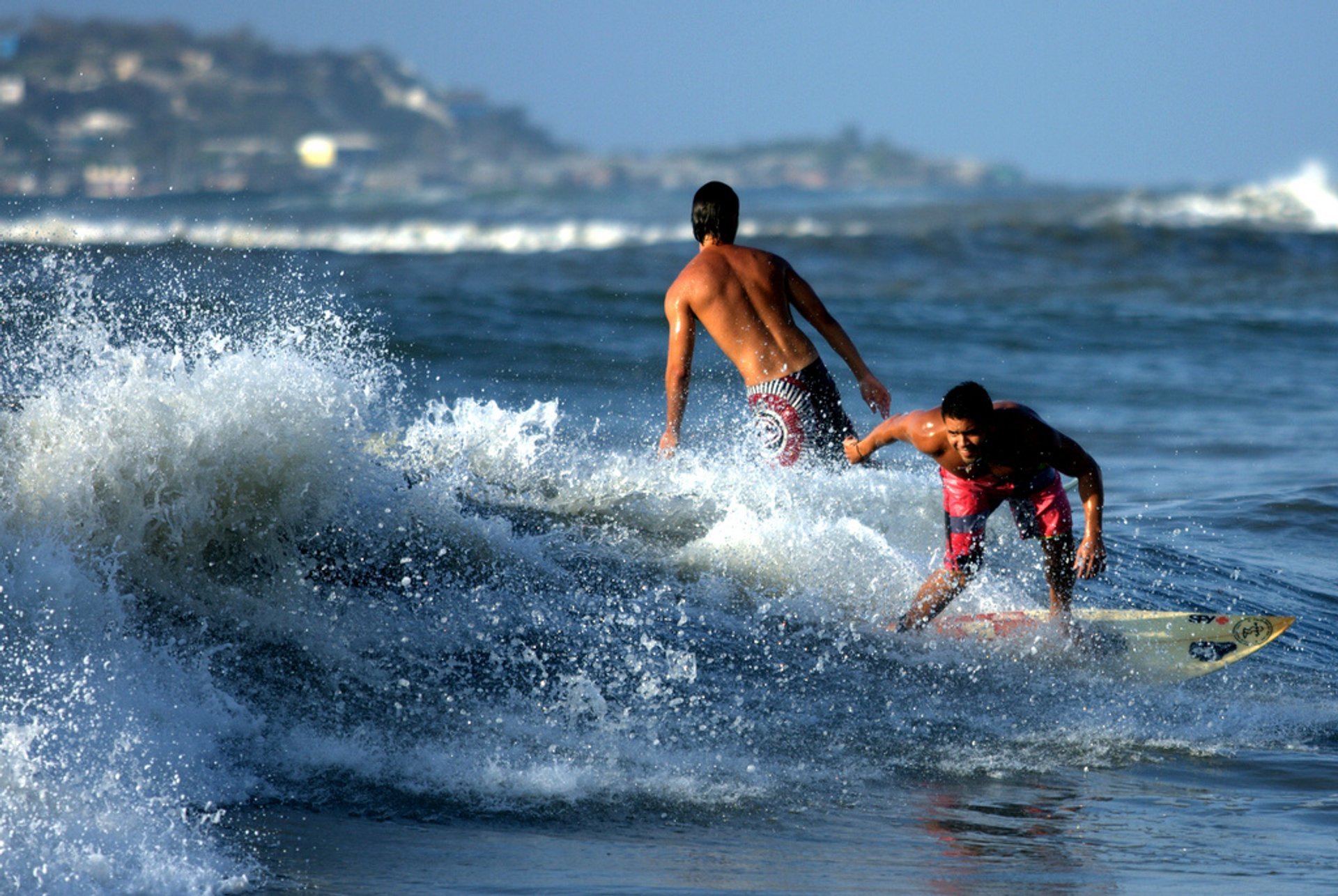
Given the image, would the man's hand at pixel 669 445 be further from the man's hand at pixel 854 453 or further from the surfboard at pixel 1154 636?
the surfboard at pixel 1154 636

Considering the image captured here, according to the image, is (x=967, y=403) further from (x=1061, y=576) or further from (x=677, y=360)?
(x=677, y=360)

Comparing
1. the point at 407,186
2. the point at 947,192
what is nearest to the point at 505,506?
the point at 407,186

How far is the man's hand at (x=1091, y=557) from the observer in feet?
16.0

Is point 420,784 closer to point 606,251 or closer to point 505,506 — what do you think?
point 505,506

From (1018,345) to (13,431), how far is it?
12.6 meters

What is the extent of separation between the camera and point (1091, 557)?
16.0 feet

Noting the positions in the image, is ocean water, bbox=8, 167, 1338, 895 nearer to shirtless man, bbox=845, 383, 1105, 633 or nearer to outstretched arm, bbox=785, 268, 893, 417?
shirtless man, bbox=845, 383, 1105, 633

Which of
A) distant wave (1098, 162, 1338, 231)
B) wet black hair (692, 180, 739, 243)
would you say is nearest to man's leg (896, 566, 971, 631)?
wet black hair (692, 180, 739, 243)

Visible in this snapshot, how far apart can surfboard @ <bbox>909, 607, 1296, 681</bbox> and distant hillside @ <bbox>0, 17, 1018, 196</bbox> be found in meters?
8.61

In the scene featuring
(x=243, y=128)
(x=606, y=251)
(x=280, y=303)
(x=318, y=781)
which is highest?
(x=243, y=128)

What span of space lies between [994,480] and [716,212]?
5.68 feet

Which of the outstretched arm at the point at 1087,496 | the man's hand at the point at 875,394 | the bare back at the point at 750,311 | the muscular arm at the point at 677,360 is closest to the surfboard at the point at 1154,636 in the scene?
the outstretched arm at the point at 1087,496

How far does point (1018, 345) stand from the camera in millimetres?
15680

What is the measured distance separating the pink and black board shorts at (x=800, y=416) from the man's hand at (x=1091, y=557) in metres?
1.35
